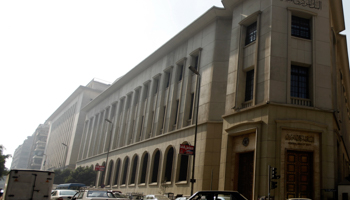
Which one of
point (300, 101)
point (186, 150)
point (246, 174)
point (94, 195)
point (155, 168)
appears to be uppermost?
point (300, 101)

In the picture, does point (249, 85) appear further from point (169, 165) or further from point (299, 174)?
point (169, 165)

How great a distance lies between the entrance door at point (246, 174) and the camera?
23469 mm

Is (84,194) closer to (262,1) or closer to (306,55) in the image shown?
(306,55)

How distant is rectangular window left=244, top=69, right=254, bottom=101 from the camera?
25.9m

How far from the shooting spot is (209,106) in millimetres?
29922

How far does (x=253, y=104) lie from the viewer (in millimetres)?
24219

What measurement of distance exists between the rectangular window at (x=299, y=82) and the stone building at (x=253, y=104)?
79 millimetres

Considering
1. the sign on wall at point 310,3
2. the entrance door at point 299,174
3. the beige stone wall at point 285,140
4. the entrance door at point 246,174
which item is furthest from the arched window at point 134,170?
the sign on wall at point 310,3

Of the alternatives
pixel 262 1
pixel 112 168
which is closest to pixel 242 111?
pixel 262 1

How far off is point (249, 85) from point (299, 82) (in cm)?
391

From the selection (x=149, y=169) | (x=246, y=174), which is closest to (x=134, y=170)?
(x=149, y=169)

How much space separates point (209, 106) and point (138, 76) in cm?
2287

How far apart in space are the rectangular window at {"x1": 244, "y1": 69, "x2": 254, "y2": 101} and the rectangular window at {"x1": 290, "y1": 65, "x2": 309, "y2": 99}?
3.14 m

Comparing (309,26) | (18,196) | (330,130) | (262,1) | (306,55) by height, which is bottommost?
(18,196)
